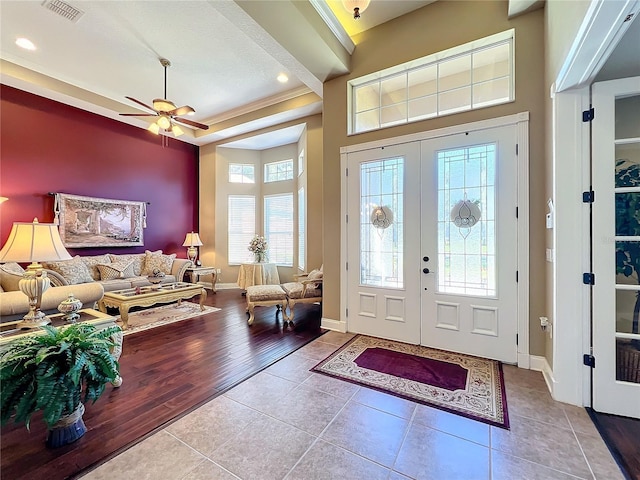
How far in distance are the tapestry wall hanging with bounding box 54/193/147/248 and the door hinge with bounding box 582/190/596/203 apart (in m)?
7.19

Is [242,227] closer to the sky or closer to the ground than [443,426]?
closer to the sky

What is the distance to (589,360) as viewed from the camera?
2.07 meters

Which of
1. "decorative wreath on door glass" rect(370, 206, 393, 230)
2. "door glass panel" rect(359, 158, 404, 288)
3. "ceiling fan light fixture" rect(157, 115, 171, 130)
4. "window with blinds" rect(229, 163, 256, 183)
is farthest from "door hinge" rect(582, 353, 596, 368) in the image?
"window with blinds" rect(229, 163, 256, 183)

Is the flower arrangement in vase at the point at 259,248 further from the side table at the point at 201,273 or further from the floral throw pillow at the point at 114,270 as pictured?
the floral throw pillow at the point at 114,270

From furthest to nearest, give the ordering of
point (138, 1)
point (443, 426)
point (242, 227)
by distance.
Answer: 1. point (242, 227)
2. point (138, 1)
3. point (443, 426)

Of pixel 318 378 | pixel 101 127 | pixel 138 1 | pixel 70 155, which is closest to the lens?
pixel 318 378

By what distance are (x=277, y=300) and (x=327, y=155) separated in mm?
2309

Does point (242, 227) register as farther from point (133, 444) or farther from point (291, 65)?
point (133, 444)

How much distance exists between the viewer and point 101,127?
537 centimetres

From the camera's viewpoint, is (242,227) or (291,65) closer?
(291,65)

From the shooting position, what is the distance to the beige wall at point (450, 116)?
2.64 meters

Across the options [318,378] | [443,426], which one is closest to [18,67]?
[318,378]

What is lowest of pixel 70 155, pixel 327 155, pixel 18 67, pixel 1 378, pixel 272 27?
pixel 1 378

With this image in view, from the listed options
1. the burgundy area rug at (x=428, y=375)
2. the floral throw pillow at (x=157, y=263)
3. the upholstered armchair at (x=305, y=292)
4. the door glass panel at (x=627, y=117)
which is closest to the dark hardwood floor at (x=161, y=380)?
the upholstered armchair at (x=305, y=292)
